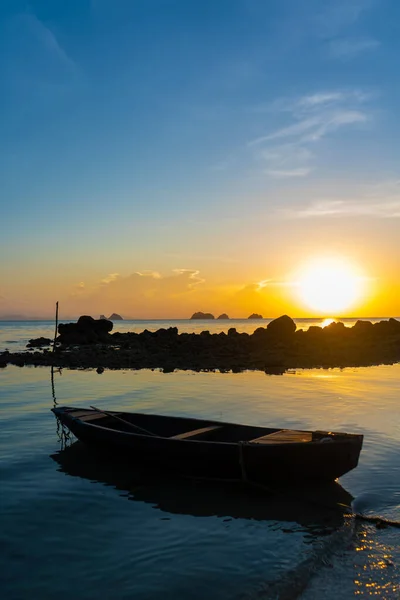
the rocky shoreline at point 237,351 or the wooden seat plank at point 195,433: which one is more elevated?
the rocky shoreline at point 237,351

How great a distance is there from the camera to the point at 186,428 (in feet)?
41.3

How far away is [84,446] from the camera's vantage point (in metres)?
13.2

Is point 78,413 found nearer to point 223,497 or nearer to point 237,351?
point 223,497

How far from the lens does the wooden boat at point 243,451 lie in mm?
9266

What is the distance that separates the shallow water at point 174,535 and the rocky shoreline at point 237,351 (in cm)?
1942

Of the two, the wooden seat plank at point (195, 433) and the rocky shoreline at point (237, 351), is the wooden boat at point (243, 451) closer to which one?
the wooden seat plank at point (195, 433)

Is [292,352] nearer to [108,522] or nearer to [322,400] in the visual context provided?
[322,400]

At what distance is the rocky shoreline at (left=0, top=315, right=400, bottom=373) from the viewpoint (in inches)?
1363

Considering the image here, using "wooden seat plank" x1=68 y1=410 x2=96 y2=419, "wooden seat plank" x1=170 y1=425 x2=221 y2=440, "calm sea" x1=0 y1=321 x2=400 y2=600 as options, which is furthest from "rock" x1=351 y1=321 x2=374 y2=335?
"wooden seat plank" x1=68 y1=410 x2=96 y2=419

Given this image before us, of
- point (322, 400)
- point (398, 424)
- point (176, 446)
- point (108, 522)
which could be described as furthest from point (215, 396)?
point (108, 522)

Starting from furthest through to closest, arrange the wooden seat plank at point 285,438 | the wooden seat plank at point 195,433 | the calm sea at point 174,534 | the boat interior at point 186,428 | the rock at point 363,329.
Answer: the rock at point 363,329 < the wooden seat plank at point 195,433 < the boat interior at point 186,428 < the wooden seat plank at point 285,438 < the calm sea at point 174,534

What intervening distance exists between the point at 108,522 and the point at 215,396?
517 inches

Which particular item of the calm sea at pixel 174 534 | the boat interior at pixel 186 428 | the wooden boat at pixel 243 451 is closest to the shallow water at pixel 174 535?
the calm sea at pixel 174 534

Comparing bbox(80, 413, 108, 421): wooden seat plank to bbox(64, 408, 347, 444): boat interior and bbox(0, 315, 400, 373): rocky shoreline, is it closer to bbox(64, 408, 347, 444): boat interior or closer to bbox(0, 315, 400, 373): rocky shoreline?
bbox(64, 408, 347, 444): boat interior
